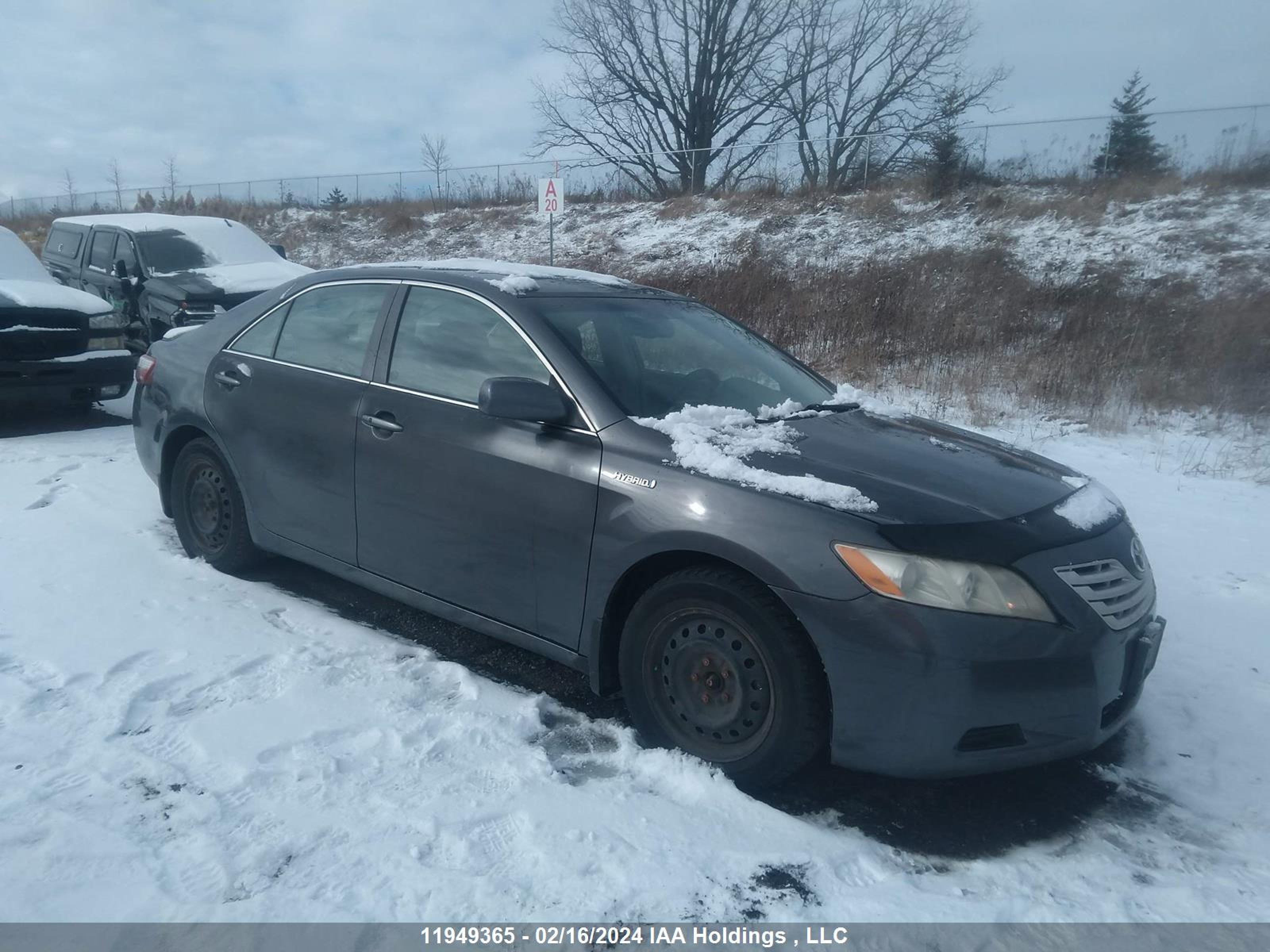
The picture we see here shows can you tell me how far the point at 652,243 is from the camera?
68.1 ft

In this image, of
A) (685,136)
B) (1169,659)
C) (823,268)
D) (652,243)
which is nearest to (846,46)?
(685,136)

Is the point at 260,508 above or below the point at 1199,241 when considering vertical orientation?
below

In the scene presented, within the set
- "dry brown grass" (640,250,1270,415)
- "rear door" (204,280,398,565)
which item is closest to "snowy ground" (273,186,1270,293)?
"dry brown grass" (640,250,1270,415)

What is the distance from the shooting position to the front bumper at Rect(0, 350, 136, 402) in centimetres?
777

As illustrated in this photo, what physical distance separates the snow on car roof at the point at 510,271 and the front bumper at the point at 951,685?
1858mm

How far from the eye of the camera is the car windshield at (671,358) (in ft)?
11.8

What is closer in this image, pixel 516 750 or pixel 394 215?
pixel 516 750

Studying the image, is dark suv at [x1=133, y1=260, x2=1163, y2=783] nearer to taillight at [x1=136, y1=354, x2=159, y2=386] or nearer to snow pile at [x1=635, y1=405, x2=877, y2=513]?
snow pile at [x1=635, y1=405, x2=877, y2=513]

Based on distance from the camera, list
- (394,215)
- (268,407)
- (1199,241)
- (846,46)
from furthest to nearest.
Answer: (846,46)
(394,215)
(1199,241)
(268,407)

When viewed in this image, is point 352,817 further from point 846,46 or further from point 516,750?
point 846,46

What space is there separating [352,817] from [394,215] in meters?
27.4

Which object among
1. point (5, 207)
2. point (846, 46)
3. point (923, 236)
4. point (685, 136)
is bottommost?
point (5, 207)

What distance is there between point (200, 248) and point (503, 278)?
387 inches

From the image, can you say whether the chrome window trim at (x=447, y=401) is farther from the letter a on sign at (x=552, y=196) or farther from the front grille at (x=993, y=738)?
the letter a on sign at (x=552, y=196)
